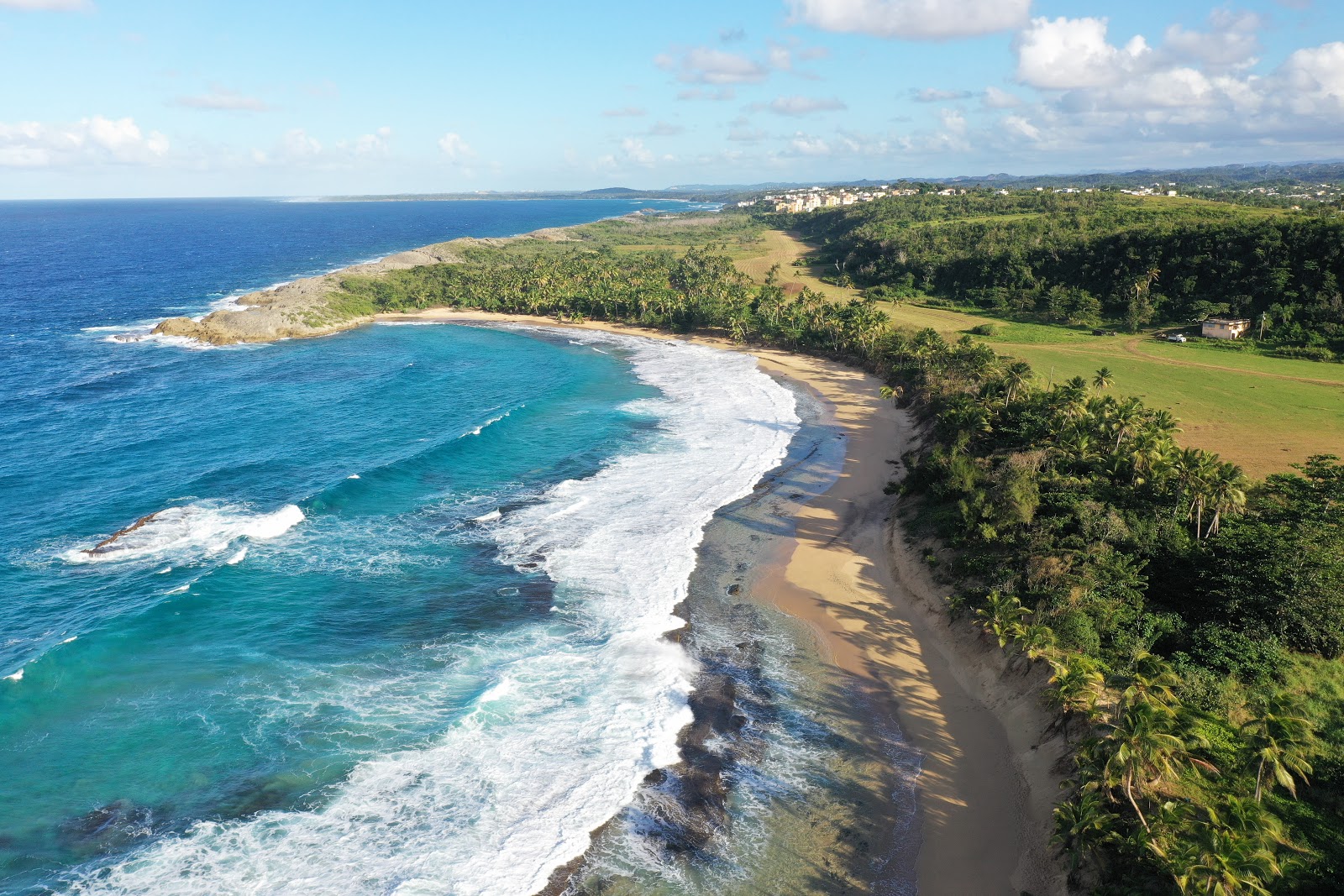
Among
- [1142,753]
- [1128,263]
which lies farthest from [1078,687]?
[1128,263]

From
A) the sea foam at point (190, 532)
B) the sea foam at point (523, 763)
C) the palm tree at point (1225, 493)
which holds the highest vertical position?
the palm tree at point (1225, 493)

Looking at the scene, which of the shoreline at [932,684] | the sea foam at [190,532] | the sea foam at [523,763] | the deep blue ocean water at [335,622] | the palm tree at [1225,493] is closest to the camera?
the sea foam at [523,763]

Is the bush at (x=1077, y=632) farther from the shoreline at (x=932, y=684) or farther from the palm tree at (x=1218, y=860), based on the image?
the palm tree at (x=1218, y=860)

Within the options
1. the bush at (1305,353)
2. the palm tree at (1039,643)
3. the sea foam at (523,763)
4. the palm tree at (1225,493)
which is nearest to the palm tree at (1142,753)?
the palm tree at (1039,643)

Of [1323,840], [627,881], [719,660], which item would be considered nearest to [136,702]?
[627,881]

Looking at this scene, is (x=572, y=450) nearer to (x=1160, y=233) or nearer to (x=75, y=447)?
(x=75, y=447)

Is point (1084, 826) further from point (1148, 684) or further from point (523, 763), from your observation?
point (523, 763)
